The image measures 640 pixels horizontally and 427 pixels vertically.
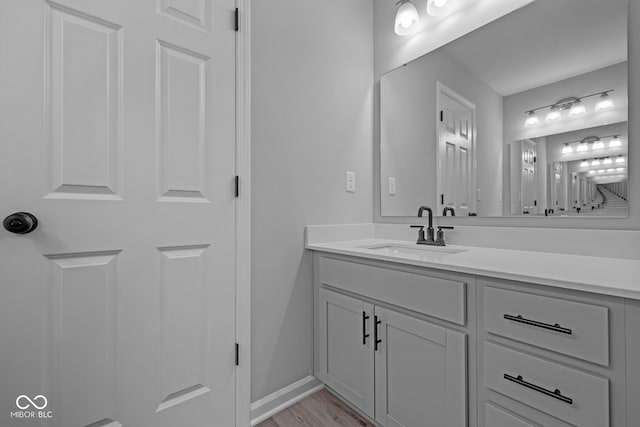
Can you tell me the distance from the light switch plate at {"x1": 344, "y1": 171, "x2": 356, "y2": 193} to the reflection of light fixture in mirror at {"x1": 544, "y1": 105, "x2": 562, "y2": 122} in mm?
1003

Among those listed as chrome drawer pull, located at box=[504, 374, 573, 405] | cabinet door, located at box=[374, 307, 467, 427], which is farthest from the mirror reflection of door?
chrome drawer pull, located at box=[504, 374, 573, 405]

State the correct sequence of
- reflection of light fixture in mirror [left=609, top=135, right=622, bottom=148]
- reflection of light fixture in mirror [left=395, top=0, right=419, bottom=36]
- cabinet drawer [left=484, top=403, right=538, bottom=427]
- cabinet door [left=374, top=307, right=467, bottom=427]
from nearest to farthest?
cabinet drawer [left=484, top=403, right=538, bottom=427] < cabinet door [left=374, top=307, right=467, bottom=427] < reflection of light fixture in mirror [left=609, top=135, right=622, bottom=148] < reflection of light fixture in mirror [left=395, top=0, right=419, bottom=36]

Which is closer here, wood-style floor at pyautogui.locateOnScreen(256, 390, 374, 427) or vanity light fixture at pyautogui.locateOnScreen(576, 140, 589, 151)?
vanity light fixture at pyautogui.locateOnScreen(576, 140, 589, 151)

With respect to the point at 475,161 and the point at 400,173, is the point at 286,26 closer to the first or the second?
the point at 400,173

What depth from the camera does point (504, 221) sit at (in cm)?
143

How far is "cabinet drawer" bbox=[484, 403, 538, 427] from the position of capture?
85 centimetres

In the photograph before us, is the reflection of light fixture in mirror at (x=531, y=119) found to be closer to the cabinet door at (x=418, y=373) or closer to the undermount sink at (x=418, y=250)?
the undermount sink at (x=418, y=250)

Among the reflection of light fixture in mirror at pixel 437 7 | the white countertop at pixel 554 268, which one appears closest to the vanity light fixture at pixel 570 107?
the white countertop at pixel 554 268

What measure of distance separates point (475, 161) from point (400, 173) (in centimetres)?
46

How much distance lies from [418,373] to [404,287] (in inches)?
12.6

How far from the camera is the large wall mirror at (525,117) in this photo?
1170 mm

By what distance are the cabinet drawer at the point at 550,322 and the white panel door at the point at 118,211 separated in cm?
105

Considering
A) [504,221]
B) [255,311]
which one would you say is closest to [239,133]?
[255,311]

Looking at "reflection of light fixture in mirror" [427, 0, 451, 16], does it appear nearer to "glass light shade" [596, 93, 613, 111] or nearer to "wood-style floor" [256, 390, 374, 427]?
"glass light shade" [596, 93, 613, 111]
